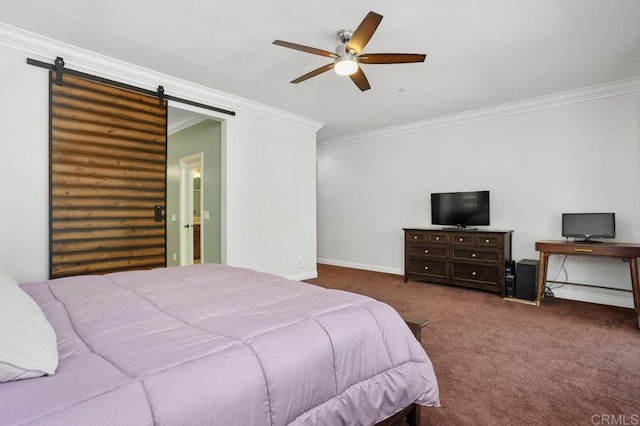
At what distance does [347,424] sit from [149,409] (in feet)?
2.57

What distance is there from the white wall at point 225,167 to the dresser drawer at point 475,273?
7.46 feet

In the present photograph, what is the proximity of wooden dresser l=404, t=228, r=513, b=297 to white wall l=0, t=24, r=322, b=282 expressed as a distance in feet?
5.65

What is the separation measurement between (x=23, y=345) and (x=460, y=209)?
5.05 m

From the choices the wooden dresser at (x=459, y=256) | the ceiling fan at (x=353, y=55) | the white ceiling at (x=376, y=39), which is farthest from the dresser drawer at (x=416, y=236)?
the ceiling fan at (x=353, y=55)

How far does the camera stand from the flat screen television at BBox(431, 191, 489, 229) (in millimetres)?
4766

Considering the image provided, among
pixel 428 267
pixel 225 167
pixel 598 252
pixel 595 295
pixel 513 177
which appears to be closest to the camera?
pixel 598 252

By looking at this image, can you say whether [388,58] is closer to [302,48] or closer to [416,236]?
[302,48]

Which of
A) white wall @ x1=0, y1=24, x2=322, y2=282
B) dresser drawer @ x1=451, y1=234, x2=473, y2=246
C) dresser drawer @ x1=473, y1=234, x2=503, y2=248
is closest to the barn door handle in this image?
white wall @ x1=0, y1=24, x2=322, y2=282

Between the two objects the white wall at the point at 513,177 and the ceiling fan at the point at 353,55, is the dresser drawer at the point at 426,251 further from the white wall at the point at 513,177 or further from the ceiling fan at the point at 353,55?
the ceiling fan at the point at 353,55

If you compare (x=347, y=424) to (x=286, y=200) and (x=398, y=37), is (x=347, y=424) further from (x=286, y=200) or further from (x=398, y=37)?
(x=286, y=200)

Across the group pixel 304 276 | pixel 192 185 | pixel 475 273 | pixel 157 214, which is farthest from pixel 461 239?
pixel 192 185

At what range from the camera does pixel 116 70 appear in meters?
3.30

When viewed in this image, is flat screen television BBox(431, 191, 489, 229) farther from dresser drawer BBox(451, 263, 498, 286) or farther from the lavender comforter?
the lavender comforter

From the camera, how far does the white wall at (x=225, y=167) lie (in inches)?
109
